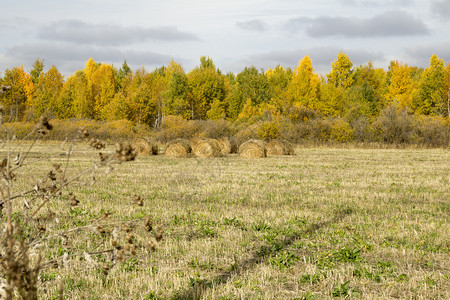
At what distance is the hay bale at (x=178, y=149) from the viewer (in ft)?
91.1

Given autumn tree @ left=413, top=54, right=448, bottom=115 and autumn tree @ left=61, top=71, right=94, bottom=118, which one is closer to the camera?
autumn tree @ left=413, top=54, right=448, bottom=115

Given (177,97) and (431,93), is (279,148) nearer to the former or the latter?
(177,97)

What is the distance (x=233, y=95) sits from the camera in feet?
254

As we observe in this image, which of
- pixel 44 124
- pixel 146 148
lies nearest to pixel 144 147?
pixel 146 148

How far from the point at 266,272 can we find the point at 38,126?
4.00 meters

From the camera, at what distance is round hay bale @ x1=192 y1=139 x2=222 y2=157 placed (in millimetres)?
27172

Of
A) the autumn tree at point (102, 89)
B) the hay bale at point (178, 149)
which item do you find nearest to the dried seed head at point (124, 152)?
the hay bale at point (178, 149)

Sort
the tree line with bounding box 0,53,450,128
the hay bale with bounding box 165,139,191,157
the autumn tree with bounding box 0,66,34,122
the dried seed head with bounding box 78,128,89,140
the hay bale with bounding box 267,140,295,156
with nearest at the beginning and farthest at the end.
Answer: the dried seed head with bounding box 78,128,89,140 < the hay bale with bounding box 165,139,191,157 < the hay bale with bounding box 267,140,295,156 < the tree line with bounding box 0,53,450,128 < the autumn tree with bounding box 0,66,34,122

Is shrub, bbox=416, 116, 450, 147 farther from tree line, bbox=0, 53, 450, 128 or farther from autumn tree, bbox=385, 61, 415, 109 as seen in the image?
autumn tree, bbox=385, 61, 415, 109

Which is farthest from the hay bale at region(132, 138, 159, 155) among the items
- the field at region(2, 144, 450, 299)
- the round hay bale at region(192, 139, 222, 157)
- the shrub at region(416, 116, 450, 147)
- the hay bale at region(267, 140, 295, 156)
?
the shrub at region(416, 116, 450, 147)

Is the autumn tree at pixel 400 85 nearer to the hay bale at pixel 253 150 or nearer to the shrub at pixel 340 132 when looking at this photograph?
the shrub at pixel 340 132

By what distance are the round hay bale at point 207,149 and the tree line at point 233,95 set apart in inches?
1123

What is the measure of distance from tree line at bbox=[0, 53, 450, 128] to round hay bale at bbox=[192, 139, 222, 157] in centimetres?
2852

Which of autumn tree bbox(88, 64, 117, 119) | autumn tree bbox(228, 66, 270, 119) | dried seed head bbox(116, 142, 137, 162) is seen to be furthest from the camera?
autumn tree bbox(88, 64, 117, 119)
